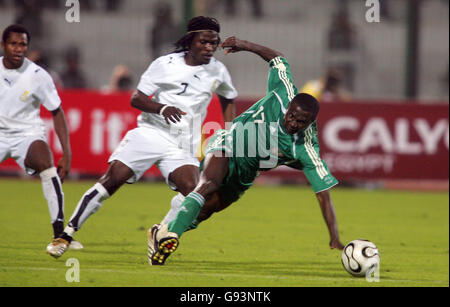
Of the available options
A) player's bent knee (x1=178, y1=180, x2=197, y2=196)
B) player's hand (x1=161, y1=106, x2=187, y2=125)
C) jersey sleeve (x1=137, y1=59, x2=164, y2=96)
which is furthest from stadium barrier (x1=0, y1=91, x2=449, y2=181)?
player's hand (x1=161, y1=106, x2=187, y2=125)

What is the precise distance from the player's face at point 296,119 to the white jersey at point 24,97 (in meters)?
2.35

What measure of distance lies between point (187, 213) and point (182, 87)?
156 centimetres

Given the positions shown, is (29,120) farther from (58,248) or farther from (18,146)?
(58,248)

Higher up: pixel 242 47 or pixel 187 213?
pixel 242 47

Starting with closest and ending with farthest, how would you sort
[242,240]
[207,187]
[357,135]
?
[207,187]
[242,240]
[357,135]

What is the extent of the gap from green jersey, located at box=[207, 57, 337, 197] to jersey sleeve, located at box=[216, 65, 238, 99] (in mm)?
880

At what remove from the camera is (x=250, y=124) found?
741 cm

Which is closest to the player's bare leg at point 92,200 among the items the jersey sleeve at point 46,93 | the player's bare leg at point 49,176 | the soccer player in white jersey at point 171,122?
the soccer player in white jersey at point 171,122

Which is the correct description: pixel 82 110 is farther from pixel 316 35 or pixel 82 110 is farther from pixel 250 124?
pixel 250 124

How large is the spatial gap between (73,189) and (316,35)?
680cm

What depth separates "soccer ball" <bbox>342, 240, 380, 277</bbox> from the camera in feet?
23.1

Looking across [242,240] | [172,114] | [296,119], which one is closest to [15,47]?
[172,114]

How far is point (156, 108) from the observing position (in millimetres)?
7691

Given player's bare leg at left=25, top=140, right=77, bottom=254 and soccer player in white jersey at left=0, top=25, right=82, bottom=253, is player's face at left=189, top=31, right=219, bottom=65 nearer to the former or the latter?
soccer player in white jersey at left=0, top=25, right=82, bottom=253
